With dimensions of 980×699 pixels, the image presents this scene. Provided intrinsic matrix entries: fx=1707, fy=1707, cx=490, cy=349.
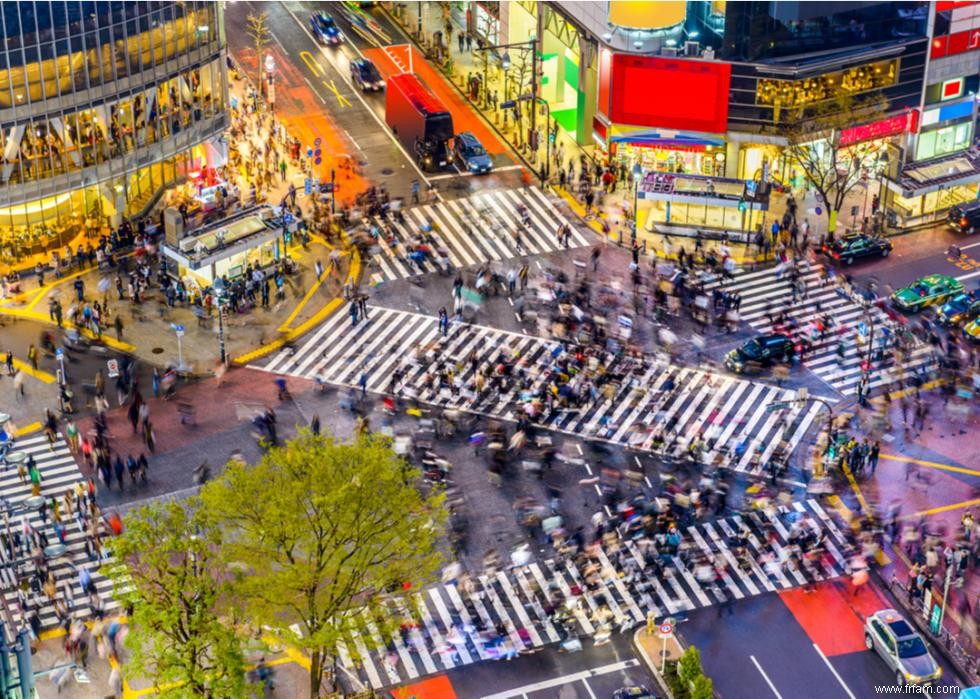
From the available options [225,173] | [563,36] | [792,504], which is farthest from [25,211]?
[792,504]

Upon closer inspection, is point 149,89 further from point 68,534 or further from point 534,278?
point 68,534

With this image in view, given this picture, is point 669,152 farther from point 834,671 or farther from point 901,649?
point 901,649

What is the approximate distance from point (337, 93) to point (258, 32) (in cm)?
823

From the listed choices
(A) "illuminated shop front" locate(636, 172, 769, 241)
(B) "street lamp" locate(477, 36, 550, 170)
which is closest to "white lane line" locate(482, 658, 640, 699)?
(A) "illuminated shop front" locate(636, 172, 769, 241)

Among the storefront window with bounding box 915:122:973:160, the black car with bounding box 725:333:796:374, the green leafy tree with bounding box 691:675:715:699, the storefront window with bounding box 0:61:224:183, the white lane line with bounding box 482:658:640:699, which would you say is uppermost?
the storefront window with bounding box 0:61:224:183

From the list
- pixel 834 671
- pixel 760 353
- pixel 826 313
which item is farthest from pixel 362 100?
pixel 834 671

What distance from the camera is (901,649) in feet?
249

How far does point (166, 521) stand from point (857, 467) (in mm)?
38335

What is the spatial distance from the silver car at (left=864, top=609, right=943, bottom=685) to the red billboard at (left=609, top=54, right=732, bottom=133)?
152ft

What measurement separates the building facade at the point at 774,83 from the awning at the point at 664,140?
0.07m

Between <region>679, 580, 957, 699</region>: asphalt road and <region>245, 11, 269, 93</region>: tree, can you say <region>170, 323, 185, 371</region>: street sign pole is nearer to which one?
<region>679, 580, 957, 699</region>: asphalt road

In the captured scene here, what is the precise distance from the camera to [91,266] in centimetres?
10862

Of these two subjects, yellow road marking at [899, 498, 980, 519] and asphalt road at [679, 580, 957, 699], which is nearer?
asphalt road at [679, 580, 957, 699]

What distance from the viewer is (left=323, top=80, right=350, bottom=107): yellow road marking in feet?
430
